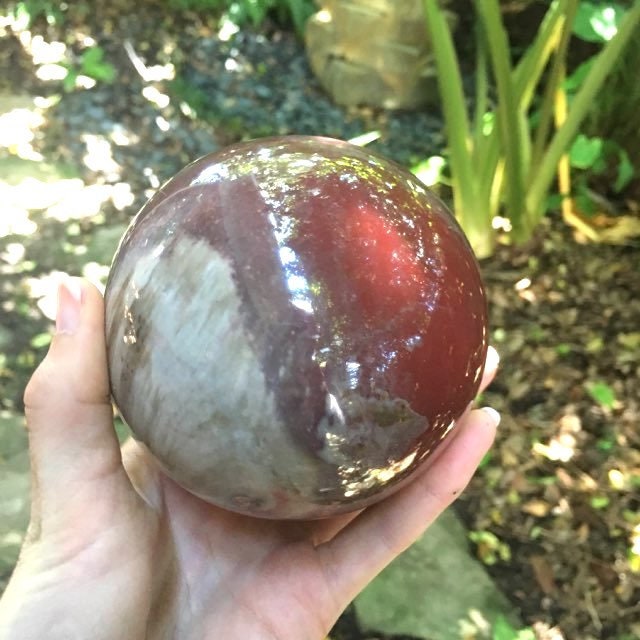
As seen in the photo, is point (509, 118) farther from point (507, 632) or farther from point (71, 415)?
point (71, 415)

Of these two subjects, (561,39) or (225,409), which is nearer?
(225,409)

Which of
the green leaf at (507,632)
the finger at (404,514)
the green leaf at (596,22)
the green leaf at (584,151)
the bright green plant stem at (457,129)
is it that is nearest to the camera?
the finger at (404,514)

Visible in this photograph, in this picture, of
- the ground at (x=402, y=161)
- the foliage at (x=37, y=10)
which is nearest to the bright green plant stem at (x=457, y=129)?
the ground at (x=402, y=161)

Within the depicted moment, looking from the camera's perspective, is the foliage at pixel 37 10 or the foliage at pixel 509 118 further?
the foliage at pixel 37 10

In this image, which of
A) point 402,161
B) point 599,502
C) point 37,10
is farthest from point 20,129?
point 599,502

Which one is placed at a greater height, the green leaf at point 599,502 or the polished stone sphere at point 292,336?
the polished stone sphere at point 292,336

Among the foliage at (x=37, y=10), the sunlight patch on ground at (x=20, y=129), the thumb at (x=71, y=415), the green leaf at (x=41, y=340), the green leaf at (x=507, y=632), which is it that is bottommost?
the green leaf at (x=507, y=632)

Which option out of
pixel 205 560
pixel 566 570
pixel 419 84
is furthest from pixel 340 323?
pixel 419 84

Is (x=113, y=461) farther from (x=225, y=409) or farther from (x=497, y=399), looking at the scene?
(x=497, y=399)

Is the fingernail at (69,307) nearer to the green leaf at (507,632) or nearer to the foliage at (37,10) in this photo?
the green leaf at (507,632)
